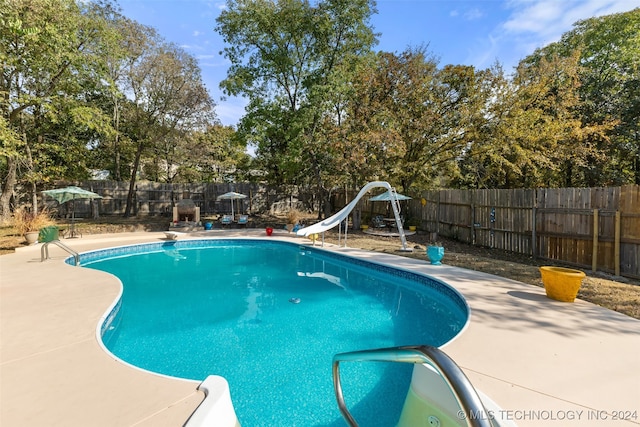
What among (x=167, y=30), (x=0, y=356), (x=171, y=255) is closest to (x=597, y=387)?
(x=0, y=356)

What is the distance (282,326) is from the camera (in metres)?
5.14

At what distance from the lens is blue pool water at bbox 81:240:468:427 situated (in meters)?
3.29

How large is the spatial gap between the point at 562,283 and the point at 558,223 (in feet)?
13.4

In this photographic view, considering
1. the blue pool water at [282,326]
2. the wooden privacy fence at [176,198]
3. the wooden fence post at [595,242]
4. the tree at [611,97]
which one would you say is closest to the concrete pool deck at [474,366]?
the blue pool water at [282,326]

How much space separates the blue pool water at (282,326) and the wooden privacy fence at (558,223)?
163 inches

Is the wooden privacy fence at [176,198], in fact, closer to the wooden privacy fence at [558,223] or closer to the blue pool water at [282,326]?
the blue pool water at [282,326]

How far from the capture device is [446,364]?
45.3 inches

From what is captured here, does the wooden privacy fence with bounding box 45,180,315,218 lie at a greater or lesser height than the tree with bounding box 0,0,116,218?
lesser

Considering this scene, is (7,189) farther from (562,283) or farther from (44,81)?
(562,283)

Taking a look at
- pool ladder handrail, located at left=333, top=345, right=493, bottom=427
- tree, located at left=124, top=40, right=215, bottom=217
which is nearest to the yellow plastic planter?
pool ladder handrail, located at left=333, top=345, right=493, bottom=427

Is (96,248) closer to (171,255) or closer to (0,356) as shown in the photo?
(171,255)

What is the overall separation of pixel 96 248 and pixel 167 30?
506 inches

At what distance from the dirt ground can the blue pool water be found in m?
1.85

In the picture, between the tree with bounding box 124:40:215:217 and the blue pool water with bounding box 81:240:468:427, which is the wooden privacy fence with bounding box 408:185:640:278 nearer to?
the blue pool water with bounding box 81:240:468:427
